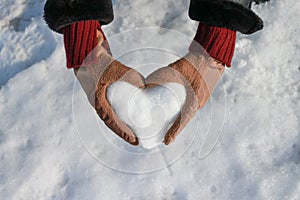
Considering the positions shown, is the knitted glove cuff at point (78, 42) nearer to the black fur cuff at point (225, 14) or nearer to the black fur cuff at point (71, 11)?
the black fur cuff at point (71, 11)

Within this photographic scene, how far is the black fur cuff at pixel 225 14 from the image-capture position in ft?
3.00

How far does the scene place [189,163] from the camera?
1.17m

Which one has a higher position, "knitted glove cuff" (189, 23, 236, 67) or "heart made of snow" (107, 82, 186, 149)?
"knitted glove cuff" (189, 23, 236, 67)

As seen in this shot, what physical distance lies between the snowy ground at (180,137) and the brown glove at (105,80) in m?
0.26

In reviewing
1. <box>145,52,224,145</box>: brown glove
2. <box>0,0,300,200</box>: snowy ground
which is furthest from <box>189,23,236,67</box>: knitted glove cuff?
<box>0,0,300,200</box>: snowy ground

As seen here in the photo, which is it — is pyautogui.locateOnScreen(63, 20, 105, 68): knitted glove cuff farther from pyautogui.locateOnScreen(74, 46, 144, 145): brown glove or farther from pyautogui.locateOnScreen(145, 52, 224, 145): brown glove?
pyautogui.locateOnScreen(145, 52, 224, 145): brown glove

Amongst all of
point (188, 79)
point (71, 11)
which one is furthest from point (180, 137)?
point (71, 11)

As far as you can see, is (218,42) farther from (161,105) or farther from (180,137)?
(180,137)

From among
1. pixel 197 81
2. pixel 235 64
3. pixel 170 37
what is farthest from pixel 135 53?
pixel 197 81

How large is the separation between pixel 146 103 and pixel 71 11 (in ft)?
0.68

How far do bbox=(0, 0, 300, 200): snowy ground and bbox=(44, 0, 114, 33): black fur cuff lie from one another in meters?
0.31

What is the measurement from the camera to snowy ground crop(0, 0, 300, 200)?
1158 mm

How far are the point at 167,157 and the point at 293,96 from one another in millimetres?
323

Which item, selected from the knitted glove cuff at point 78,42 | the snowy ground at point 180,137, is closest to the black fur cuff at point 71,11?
the knitted glove cuff at point 78,42
